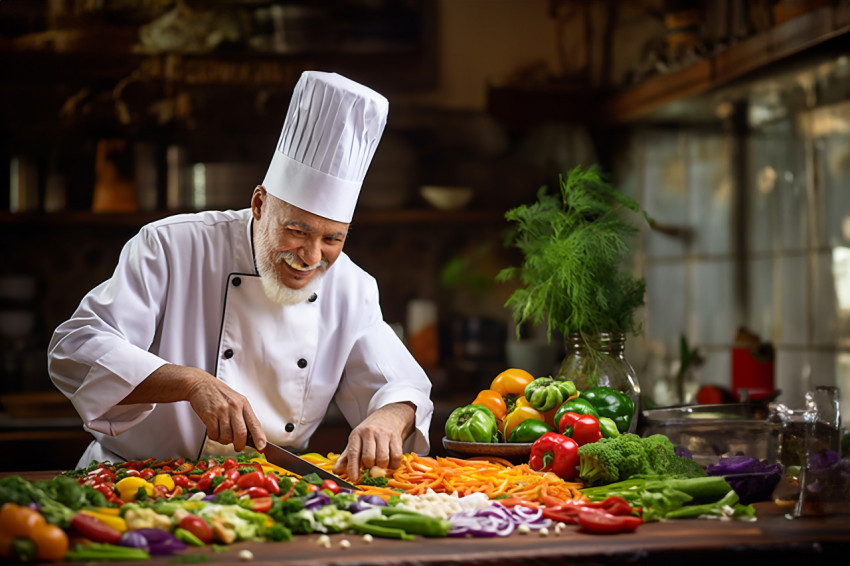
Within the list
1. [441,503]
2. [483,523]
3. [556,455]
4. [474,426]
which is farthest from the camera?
[474,426]

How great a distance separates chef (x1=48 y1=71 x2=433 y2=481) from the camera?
7.65 feet

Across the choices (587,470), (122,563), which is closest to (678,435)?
(587,470)

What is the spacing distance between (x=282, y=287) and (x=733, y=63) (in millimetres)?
2236

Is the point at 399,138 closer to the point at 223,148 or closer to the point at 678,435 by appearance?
the point at 223,148

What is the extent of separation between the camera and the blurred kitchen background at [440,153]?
425cm

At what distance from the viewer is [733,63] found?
3.75 m

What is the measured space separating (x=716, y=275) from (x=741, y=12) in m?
1.25

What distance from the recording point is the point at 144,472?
6.95 feet

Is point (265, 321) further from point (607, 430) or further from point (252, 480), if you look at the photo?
point (607, 430)

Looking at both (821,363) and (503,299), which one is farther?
(503,299)

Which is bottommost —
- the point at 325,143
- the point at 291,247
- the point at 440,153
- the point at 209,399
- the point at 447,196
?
the point at 209,399

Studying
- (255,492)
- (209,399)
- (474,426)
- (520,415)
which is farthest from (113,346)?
(520,415)

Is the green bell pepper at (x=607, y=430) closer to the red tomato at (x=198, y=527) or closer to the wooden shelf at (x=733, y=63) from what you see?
the red tomato at (x=198, y=527)

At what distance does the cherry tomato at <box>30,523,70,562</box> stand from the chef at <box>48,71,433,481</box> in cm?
77
